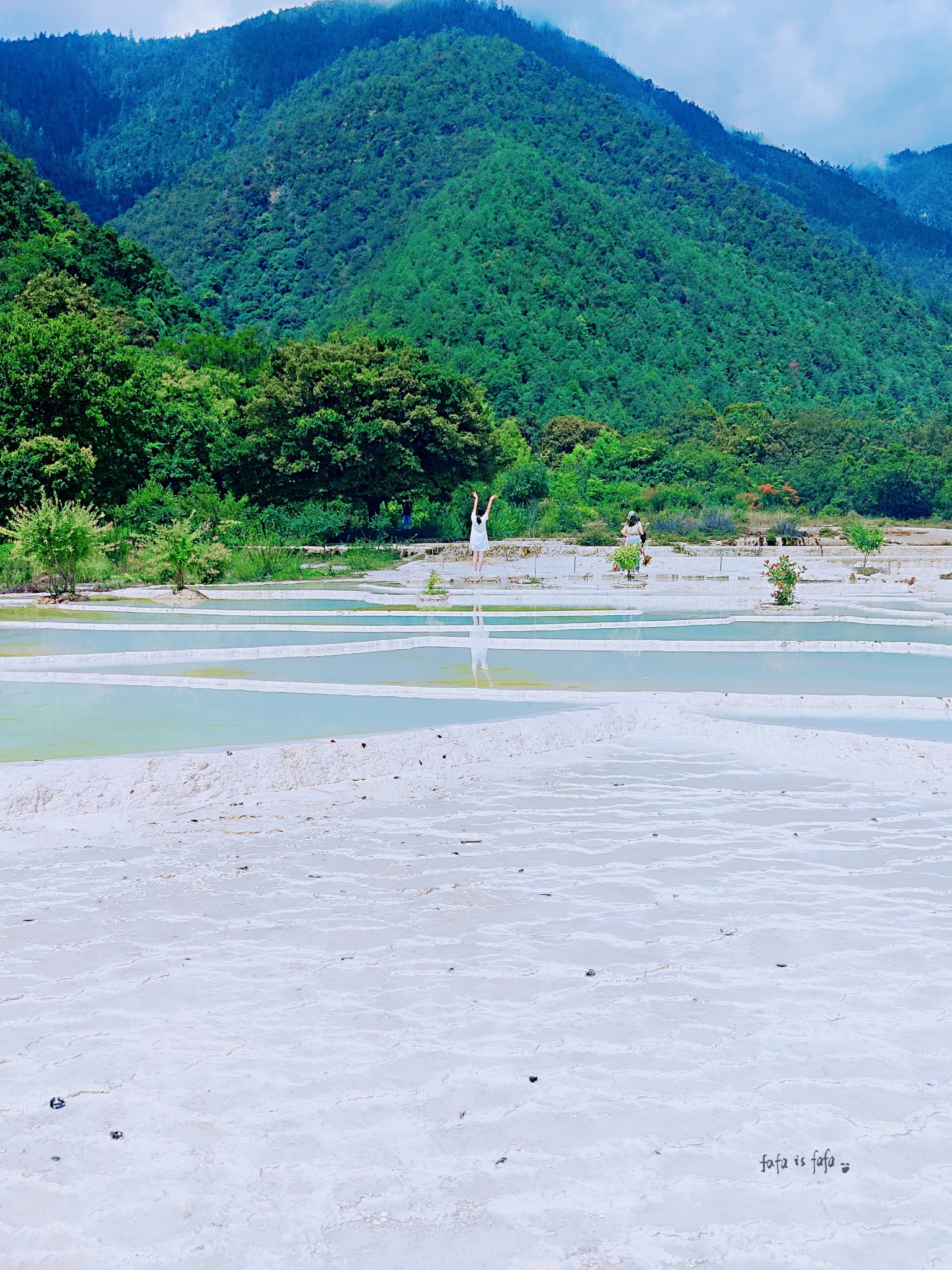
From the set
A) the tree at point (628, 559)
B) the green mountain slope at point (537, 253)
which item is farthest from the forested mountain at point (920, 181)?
the tree at point (628, 559)

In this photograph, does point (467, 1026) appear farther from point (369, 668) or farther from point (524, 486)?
point (524, 486)

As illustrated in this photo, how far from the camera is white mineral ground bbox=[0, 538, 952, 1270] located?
283cm

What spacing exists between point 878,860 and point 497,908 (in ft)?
6.64

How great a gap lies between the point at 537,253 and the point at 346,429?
50.4 meters

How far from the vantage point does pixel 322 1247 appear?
9.00 feet

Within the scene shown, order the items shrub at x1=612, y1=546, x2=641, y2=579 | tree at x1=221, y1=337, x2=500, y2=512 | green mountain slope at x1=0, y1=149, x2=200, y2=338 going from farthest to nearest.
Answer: green mountain slope at x1=0, y1=149, x2=200, y2=338, tree at x1=221, y1=337, x2=500, y2=512, shrub at x1=612, y1=546, x2=641, y2=579

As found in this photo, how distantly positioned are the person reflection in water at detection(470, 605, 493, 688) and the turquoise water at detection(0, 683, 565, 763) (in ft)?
3.57

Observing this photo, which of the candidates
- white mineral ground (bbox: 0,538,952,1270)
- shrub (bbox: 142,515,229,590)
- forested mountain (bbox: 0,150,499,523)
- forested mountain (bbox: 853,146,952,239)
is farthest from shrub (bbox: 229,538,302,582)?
forested mountain (bbox: 853,146,952,239)

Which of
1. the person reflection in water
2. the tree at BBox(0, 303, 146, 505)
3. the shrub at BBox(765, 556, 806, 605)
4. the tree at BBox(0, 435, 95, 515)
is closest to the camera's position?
the person reflection in water

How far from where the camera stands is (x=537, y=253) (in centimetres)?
7494

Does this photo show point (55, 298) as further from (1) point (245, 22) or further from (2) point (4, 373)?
(1) point (245, 22)

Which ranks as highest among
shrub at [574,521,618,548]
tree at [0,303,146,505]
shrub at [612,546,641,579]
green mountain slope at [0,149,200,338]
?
green mountain slope at [0,149,200,338]

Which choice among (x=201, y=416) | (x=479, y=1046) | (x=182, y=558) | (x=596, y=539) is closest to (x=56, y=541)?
(x=182, y=558)

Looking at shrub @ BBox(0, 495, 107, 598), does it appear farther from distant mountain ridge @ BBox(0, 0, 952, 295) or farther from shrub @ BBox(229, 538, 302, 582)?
distant mountain ridge @ BBox(0, 0, 952, 295)
